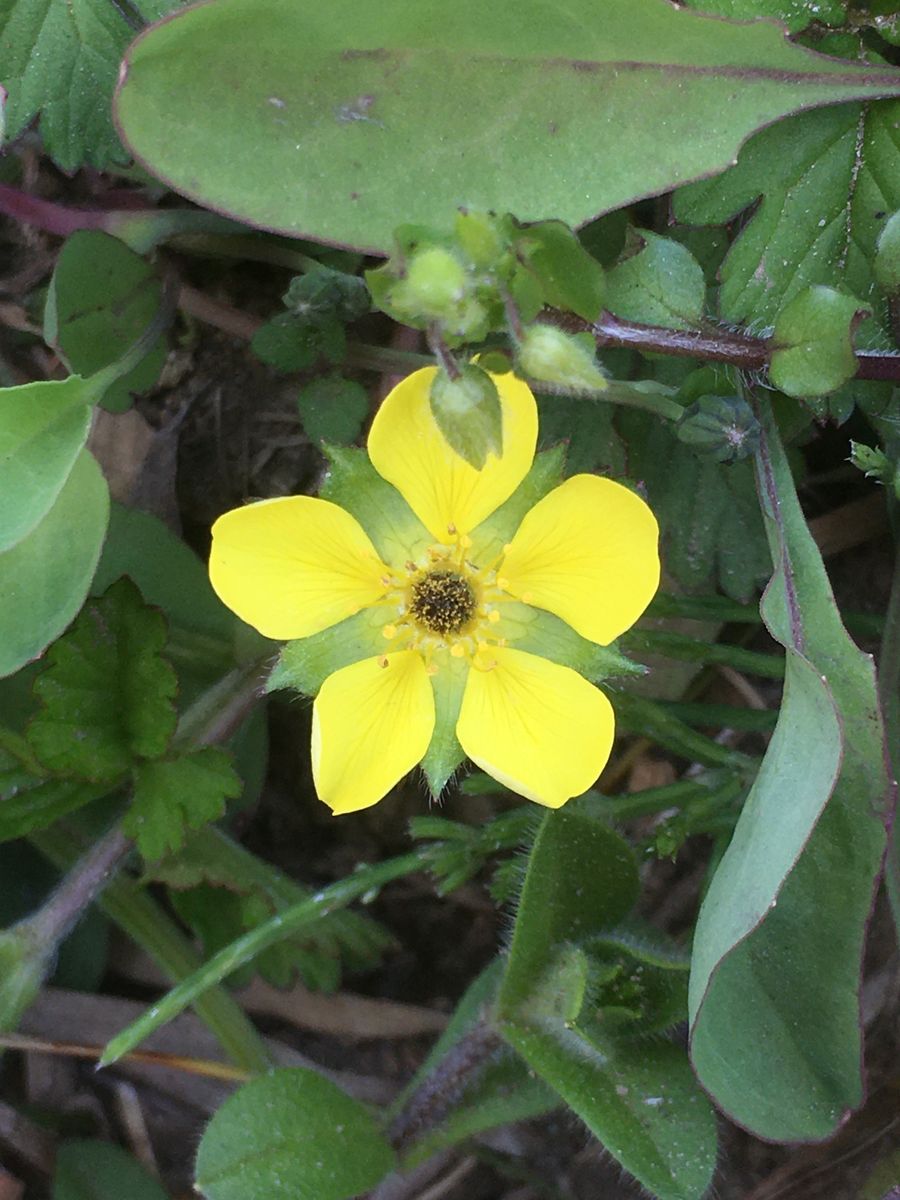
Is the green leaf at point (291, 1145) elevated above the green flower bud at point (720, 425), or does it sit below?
below

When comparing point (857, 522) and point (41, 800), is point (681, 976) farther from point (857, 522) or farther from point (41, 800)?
point (41, 800)

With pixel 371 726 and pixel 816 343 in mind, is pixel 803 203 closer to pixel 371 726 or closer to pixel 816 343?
pixel 816 343

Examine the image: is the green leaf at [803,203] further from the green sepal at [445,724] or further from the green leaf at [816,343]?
the green sepal at [445,724]

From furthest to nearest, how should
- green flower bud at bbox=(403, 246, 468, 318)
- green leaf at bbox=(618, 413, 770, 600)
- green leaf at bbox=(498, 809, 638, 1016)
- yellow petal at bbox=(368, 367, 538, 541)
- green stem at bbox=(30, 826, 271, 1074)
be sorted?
1. green stem at bbox=(30, 826, 271, 1074)
2. green leaf at bbox=(618, 413, 770, 600)
3. green leaf at bbox=(498, 809, 638, 1016)
4. yellow petal at bbox=(368, 367, 538, 541)
5. green flower bud at bbox=(403, 246, 468, 318)

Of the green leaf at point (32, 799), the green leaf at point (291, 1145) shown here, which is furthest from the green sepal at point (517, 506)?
the green leaf at point (291, 1145)

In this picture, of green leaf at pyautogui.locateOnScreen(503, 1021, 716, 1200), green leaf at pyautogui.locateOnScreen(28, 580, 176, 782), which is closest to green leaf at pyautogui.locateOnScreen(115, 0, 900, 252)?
green leaf at pyautogui.locateOnScreen(28, 580, 176, 782)

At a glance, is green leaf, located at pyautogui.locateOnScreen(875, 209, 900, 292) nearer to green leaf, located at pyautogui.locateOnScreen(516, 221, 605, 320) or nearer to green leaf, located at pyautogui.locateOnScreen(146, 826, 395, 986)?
green leaf, located at pyautogui.locateOnScreen(516, 221, 605, 320)
